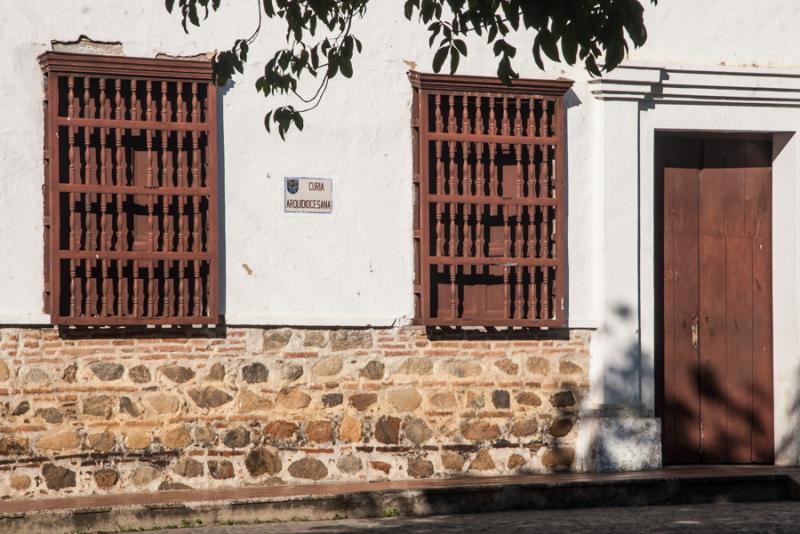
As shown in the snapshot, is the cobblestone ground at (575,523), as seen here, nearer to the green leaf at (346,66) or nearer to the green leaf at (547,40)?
the green leaf at (346,66)

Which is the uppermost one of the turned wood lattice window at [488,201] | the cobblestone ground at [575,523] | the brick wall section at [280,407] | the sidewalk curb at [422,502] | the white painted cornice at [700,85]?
the white painted cornice at [700,85]

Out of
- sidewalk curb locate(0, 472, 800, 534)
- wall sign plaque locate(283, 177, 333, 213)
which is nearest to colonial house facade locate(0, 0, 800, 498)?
wall sign plaque locate(283, 177, 333, 213)

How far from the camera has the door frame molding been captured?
12000 mm

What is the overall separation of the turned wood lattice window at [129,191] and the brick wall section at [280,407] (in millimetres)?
305

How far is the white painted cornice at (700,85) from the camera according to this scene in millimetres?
11977

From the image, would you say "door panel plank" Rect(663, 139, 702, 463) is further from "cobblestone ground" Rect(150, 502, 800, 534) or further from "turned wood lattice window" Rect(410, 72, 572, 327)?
"cobblestone ground" Rect(150, 502, 800, 534)

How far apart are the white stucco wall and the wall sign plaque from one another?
6cm

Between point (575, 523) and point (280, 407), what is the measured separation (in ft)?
7.84

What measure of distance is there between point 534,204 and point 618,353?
1.29 meters

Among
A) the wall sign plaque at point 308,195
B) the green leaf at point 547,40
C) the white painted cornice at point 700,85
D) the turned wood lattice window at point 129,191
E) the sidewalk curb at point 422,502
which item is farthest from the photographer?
the white painted cornice at point 700,85

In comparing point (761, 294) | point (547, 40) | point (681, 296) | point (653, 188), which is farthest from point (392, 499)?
point (547, 40)

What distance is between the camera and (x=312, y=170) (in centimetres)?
1146

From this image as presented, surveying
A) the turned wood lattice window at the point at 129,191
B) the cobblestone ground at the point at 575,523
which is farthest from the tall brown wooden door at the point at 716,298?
the turned wood lattice window at the point at 129,191

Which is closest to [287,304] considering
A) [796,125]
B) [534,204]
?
[534,204]
